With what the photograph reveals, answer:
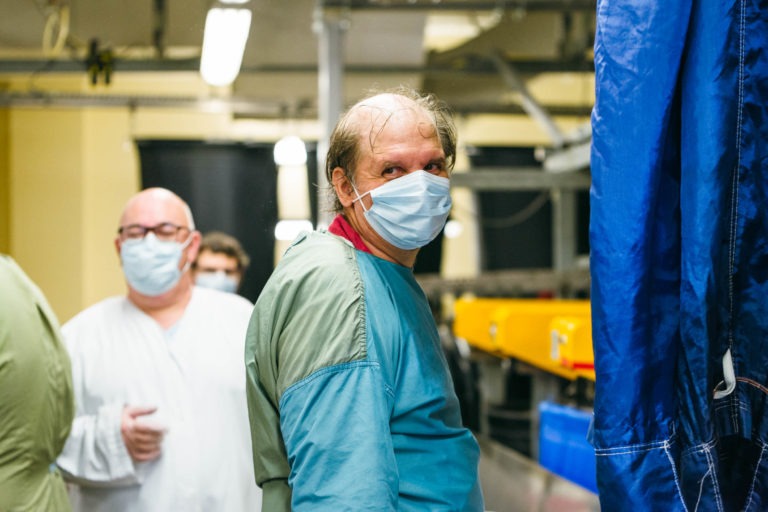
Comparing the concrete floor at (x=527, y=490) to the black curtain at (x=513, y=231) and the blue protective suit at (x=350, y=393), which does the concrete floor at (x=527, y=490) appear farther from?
the black curtain at (x=513, y=231)

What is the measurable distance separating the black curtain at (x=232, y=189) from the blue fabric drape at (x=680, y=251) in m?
1.16

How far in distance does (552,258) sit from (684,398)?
18.7ft

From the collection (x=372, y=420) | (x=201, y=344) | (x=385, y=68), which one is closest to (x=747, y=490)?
(x=372, y=420)

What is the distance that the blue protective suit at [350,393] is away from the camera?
978 mm

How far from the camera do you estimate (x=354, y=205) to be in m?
1.22

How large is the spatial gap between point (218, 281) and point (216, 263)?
104 mm

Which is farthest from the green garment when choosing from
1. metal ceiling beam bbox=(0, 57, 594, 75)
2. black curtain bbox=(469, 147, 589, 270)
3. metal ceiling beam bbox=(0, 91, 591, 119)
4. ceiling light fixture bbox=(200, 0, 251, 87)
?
black curtain bbox=(469, 147, 589, 270)

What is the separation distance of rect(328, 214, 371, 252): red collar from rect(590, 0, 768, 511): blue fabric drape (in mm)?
345

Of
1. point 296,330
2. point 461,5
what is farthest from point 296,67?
point 296,330

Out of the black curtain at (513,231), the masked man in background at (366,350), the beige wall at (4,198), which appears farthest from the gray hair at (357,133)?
the black curtain at (513,231)

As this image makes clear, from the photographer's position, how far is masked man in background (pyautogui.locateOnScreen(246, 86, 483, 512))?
98cm

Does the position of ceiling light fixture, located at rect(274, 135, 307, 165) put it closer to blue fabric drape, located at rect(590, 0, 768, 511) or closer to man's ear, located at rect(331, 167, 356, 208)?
man's ear, located at rect(331, 167, 356, 208)

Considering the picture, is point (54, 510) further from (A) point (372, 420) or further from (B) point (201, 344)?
(A) point (372, 420)

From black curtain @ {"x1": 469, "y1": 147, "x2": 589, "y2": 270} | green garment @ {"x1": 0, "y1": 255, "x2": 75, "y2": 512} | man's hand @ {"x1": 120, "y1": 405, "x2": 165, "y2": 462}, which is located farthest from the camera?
black curtain @ {"x1": 469, "y1": 147, "x2": 589, "y2": 270}
